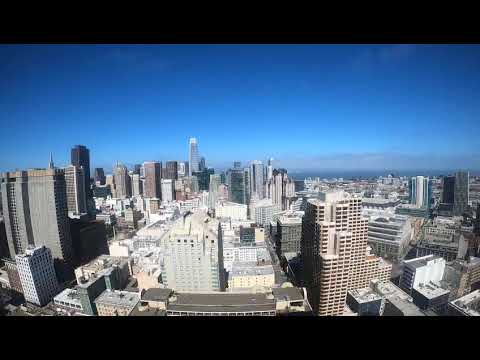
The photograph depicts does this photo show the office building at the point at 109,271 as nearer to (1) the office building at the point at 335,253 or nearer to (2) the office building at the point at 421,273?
(1) the office building at the point at 335,253

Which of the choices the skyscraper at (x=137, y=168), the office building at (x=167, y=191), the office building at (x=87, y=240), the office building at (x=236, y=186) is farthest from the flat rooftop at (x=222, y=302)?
the skyscraper at (x=137, y=168)

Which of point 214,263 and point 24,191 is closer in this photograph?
point 214,263

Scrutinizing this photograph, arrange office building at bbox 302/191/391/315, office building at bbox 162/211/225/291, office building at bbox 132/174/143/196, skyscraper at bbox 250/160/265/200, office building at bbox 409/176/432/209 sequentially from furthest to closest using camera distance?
office building at bbox 132/174/143/196, skyscraper at bbox 250/160/265/200, office building at bbox 409/176/432/209, office building at bbox 162/211/225/291, office building at bbox 302/191/391/315

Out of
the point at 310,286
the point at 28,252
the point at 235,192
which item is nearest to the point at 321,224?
the point at 310,286

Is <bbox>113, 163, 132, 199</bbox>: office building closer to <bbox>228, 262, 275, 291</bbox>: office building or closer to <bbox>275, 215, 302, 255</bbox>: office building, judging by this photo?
→ <bbox>275, 215, 302, 255</bbox>: office building

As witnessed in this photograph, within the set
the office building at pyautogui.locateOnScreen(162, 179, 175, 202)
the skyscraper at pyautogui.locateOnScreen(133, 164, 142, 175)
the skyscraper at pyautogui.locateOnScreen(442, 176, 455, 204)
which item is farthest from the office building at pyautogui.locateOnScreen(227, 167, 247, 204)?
the skyscraper at pyautogui.locateOnScreen(442, 176, 455, 204)
